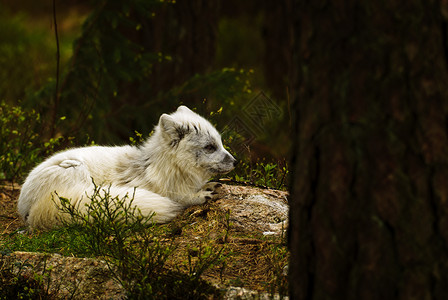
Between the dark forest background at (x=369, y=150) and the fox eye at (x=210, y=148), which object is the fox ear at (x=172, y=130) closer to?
the fox eye at (x=210, y=148)

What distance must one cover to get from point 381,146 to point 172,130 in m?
2.88

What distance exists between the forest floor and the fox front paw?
0.06 meters

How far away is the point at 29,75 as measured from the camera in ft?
40.1

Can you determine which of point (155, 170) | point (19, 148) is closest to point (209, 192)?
point (155, 170)

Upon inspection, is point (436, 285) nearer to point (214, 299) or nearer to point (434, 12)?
point (434, 12)

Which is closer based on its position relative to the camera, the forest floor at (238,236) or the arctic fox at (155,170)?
the forest floor at (238,236)

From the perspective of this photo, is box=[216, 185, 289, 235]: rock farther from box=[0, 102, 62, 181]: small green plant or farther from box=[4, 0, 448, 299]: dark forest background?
box=[0, 102, 62, 181]: small green plant

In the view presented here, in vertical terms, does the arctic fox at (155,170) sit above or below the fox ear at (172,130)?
below

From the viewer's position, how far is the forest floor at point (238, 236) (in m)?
3.20

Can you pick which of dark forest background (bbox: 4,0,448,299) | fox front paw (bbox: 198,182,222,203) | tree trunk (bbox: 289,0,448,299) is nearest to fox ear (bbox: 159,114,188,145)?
fox front paw (bbox: 198,182,222,203)

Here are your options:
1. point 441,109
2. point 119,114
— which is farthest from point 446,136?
A: point 119,114

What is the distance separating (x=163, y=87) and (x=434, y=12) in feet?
22.3

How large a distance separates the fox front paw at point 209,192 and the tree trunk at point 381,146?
2.35 meters

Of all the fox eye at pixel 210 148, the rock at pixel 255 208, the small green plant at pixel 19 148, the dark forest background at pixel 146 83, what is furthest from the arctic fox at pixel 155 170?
the small green plant at pixel 19 148
